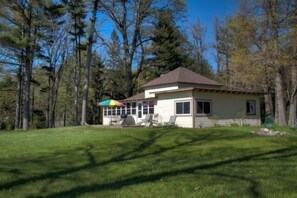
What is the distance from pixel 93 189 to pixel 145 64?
120ft

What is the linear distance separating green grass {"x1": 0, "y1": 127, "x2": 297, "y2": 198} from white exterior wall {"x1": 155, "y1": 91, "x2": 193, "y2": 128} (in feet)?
34.8

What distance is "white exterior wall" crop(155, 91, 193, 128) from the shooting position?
79.4 ft

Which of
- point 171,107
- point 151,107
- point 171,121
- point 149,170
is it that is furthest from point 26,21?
point 149,170

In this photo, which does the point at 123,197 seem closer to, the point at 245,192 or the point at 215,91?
the point at 245,192

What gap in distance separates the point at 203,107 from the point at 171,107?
235cm

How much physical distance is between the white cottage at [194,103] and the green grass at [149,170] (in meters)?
10.5

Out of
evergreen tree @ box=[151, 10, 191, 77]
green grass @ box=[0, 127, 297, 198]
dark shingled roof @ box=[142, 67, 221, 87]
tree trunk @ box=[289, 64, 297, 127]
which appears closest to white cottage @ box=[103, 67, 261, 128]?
dark shingled roof @ box=[142, 67, 221, 87]

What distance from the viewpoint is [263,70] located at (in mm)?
25953

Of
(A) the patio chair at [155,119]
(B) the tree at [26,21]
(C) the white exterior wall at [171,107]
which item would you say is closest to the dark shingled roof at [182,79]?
(C) the white exterior wall at [171,107]

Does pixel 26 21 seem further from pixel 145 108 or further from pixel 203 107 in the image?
pixel 203 107

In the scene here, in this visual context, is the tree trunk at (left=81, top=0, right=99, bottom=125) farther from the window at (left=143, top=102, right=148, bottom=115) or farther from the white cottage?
→ the window at (left=143, top=102, right=148, bottom=115)

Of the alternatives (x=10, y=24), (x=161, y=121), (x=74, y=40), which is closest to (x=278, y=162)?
(x=161, y=121)

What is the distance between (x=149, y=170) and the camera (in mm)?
8234

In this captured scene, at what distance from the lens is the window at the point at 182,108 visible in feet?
79.8
